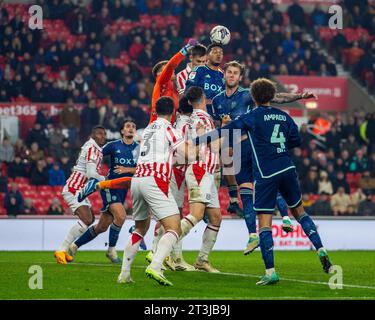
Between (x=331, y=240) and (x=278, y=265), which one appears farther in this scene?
(x=331, y=240)

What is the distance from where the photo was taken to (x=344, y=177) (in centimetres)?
2547

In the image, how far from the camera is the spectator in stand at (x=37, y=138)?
24.9 metres

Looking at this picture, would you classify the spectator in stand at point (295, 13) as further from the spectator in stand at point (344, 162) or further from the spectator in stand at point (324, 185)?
the spectator in stand at point (324, 185)

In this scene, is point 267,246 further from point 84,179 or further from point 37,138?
point 37,138

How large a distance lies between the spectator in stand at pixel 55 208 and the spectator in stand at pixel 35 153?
5.94 feet

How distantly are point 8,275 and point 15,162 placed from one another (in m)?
11.4

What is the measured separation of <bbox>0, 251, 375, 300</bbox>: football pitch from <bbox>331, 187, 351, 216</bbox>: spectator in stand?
5.91 meters

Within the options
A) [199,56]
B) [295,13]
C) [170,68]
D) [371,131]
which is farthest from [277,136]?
[295,13]

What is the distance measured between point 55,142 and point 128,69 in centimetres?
439

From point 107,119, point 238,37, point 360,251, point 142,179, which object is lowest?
point 360,251

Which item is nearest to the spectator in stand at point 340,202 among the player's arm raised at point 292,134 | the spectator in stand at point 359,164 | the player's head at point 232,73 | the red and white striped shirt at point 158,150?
the spectator in stand at point 359,164

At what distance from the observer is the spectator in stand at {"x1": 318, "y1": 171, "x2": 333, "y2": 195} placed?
2506cm
